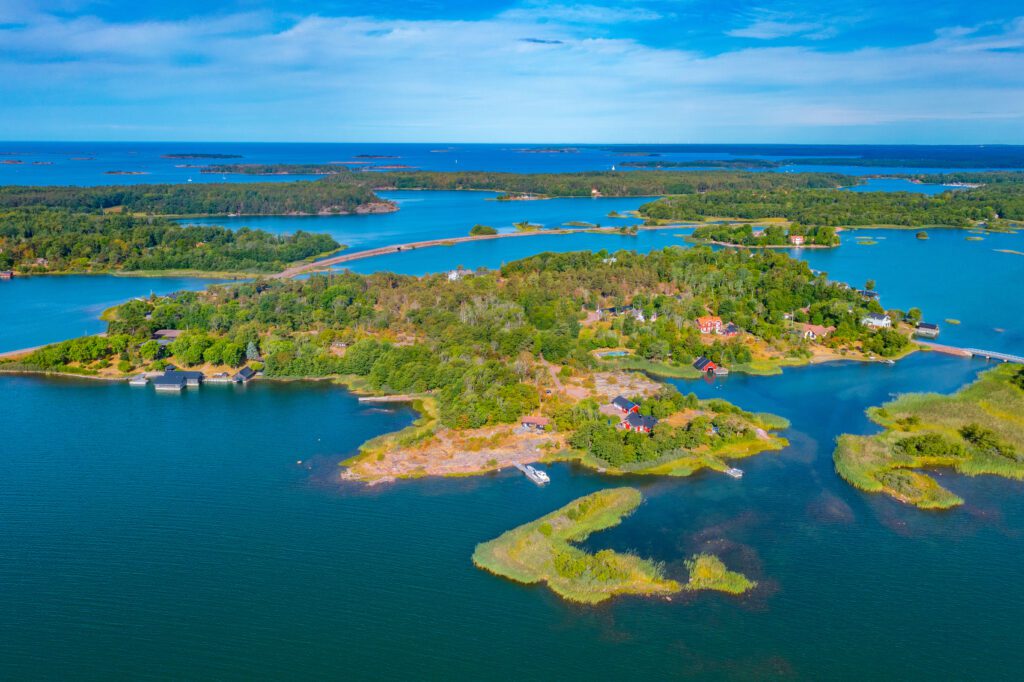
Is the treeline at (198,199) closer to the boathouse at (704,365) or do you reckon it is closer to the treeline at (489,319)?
the treeline at (489,319)

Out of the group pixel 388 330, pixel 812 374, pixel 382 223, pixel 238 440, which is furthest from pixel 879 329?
pixel 382 223

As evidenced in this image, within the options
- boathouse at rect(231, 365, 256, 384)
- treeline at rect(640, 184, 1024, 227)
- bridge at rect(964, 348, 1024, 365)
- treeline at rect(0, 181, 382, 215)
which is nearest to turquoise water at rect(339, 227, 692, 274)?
treeline at rect(640, 184, 1024, 227)

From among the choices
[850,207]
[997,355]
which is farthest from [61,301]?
[850,207]

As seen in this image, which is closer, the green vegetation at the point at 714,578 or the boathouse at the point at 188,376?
the green vegetation at the point at 714,578

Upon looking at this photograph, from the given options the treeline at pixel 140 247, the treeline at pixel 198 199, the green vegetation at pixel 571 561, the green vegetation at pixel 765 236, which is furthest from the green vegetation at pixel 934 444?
the treeline at pixel 198 199

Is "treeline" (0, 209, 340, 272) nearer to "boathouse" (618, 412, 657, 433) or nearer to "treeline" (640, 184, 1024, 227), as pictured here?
"boathouse" (618, 412, 657, 433)
